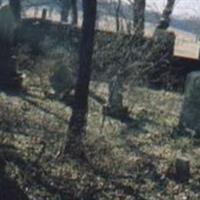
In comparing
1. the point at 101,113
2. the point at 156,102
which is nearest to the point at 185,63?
the point at 156,102

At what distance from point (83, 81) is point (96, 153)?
1259 millimetres

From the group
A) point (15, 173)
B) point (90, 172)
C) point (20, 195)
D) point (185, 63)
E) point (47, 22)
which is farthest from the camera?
point (47, 22)

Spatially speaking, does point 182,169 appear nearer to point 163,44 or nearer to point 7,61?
point 7,61

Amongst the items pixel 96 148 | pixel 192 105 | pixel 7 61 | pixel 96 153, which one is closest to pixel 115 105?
pixel 192 105

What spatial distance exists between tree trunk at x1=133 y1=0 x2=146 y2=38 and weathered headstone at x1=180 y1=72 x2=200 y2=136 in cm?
473

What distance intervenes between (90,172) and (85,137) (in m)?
1.22

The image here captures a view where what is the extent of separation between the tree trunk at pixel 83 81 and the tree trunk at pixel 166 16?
1324 centimetres

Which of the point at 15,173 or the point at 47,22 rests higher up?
the point at 47,22

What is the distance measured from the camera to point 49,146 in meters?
11.3

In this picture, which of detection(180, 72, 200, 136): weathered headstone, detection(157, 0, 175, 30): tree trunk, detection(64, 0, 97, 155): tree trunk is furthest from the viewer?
detection(157, 0, 175, 30): tree trunk

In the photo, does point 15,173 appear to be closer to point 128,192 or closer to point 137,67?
point 128,192

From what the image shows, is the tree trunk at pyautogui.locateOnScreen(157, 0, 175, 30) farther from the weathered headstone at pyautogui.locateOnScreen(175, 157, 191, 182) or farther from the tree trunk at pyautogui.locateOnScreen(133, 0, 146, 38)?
the weathered headstone at pyautogui.locateOnScreen(175, 157, 191, 182)

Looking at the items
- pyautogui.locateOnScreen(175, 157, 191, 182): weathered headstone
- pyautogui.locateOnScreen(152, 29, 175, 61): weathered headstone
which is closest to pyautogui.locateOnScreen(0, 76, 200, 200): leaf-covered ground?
pyautogui.locateOnScreen(175, 157, 191, 182): weathered headstone

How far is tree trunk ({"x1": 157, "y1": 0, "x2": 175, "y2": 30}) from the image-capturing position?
24013 millimetres
